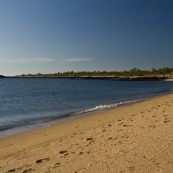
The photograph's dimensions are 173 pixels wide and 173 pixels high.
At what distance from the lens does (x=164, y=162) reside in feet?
16.1

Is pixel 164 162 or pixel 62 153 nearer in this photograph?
pixel 164 162

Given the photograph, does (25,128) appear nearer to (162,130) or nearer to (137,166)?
(162,130)

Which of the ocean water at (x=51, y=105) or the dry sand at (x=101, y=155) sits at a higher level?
the dry sand at (x=101, y=155)

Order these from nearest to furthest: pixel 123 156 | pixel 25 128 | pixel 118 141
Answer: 1. pixel 123 156
2. pixel 118 141
3. pixel 25 128

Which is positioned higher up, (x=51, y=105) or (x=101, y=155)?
(x=101, y=155)

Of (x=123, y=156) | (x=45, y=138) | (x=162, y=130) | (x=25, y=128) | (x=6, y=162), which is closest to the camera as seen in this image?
(x=123, y=156)

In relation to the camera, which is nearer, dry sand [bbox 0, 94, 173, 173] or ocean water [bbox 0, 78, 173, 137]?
dry sand [bbox 0, 94, 173, 173]

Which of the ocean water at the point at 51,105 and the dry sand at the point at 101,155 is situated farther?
the ocean water at the point at 51,105

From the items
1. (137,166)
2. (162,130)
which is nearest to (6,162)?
(137,166)

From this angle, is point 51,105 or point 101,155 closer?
point 101,155

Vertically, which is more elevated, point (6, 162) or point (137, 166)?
point (137, 166)

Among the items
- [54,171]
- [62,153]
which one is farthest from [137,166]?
[62,153]

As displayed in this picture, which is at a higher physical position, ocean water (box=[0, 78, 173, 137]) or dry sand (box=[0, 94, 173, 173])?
dry sand (box=[0, 94, 173, 173])

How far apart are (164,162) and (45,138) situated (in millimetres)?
5404
